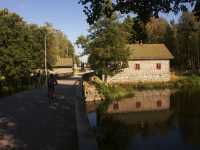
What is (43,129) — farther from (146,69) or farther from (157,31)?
(157,31)

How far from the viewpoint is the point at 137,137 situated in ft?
67.4

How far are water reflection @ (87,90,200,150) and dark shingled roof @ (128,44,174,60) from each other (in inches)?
745

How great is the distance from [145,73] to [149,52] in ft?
13.1

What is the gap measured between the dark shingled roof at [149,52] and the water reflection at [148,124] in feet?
62.1

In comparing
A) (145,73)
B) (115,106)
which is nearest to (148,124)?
(115,106)

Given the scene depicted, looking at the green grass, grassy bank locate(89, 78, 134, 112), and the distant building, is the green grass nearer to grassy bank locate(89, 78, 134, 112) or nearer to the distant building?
grassy bank locate(89, 78, 134, 112)

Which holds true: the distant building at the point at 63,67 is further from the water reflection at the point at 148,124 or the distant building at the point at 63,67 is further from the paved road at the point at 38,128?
the paved road at the point at 38,128

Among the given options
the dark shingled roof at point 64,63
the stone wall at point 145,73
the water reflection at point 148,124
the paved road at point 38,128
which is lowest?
the water reflection at point 148,124

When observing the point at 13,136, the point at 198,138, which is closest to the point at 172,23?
the point at 198,138

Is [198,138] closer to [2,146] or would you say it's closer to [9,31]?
[2,146]

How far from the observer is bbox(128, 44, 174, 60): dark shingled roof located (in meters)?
59.4

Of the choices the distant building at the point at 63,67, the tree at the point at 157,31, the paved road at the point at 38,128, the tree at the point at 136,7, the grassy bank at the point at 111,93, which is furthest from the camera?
the distant building at the point at 63,67

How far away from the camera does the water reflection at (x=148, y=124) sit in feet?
61.4

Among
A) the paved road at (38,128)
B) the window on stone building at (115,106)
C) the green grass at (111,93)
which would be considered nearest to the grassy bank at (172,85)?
the green grass at (111,93)
